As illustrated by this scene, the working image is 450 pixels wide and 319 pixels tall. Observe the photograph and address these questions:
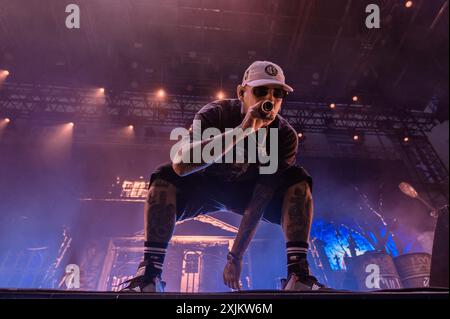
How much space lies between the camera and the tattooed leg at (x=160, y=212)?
1.72 meters

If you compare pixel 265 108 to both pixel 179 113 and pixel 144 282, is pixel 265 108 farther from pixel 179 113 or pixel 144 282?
pixel 179 113

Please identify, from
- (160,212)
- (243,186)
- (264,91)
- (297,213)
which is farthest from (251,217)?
(264,91)

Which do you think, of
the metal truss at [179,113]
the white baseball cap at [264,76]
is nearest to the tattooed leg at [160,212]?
the white baseball cap at [264,76]

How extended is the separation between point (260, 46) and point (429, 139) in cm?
Result: 757

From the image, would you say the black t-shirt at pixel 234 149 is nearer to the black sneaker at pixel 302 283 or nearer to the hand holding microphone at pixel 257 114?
the hand holding microphone at pixel 257 114

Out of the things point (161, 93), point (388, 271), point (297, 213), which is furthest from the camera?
point (161, 93)

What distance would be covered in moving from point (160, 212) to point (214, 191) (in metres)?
0.45

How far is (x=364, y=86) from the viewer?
29.2 feet

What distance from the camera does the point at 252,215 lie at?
202 cm

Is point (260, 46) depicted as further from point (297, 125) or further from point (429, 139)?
point (429, 139)

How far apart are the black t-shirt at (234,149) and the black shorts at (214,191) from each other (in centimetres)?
5

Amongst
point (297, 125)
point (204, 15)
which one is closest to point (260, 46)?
point (204, 15)

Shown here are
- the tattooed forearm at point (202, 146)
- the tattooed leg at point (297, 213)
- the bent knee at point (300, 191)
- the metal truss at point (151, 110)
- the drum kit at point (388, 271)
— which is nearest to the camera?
the tattooed forearm at point (202, 146)
